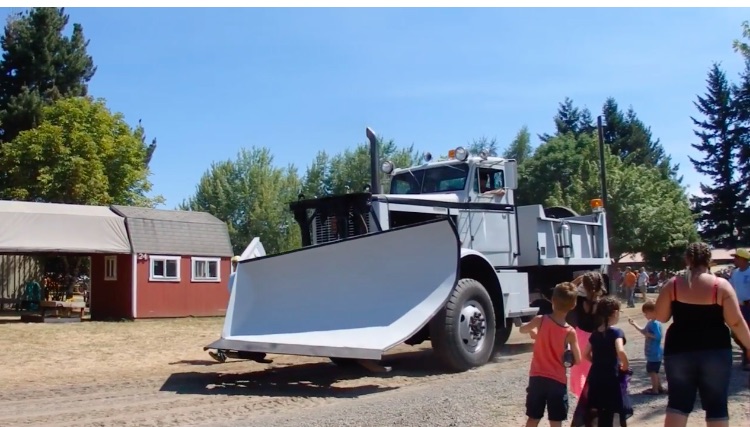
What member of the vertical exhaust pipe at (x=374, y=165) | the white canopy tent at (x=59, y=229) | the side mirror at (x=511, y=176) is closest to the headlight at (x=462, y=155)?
the side mirror at (x=511, y=176)

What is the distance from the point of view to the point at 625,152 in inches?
2926

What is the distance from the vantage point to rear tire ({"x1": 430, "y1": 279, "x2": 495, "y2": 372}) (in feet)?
35.2

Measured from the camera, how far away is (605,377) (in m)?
5.83

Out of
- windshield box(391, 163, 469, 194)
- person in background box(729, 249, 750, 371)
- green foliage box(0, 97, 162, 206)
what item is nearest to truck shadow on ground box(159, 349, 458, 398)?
windshield box(391, 163, 469, 194)

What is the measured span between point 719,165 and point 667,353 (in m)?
65.3

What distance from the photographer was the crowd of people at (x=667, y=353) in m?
5.56

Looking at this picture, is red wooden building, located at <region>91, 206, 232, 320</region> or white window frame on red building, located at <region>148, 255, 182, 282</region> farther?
white window frame on red building, located at <region>148, 255, 182, 282</region>

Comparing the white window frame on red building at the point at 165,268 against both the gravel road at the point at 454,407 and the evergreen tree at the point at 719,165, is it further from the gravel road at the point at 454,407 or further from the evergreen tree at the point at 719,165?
the evergreen tree at the point at 719,165

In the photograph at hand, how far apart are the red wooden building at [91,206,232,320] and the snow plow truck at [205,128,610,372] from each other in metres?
15.1

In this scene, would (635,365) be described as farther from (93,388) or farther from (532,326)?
(93,388)

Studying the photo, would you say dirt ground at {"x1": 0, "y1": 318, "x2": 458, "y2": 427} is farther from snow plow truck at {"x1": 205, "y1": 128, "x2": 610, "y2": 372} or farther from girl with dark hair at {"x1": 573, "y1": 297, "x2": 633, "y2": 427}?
girl with dark hair at {"x1": 573, "y1": 297, "x2": 633, "y2": 427}

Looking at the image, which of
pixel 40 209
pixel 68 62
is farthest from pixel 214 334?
pixel 68 62

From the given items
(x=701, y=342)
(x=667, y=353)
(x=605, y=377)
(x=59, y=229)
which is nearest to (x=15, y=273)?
(x=59, y=229)

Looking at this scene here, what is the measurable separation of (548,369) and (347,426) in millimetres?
2458
